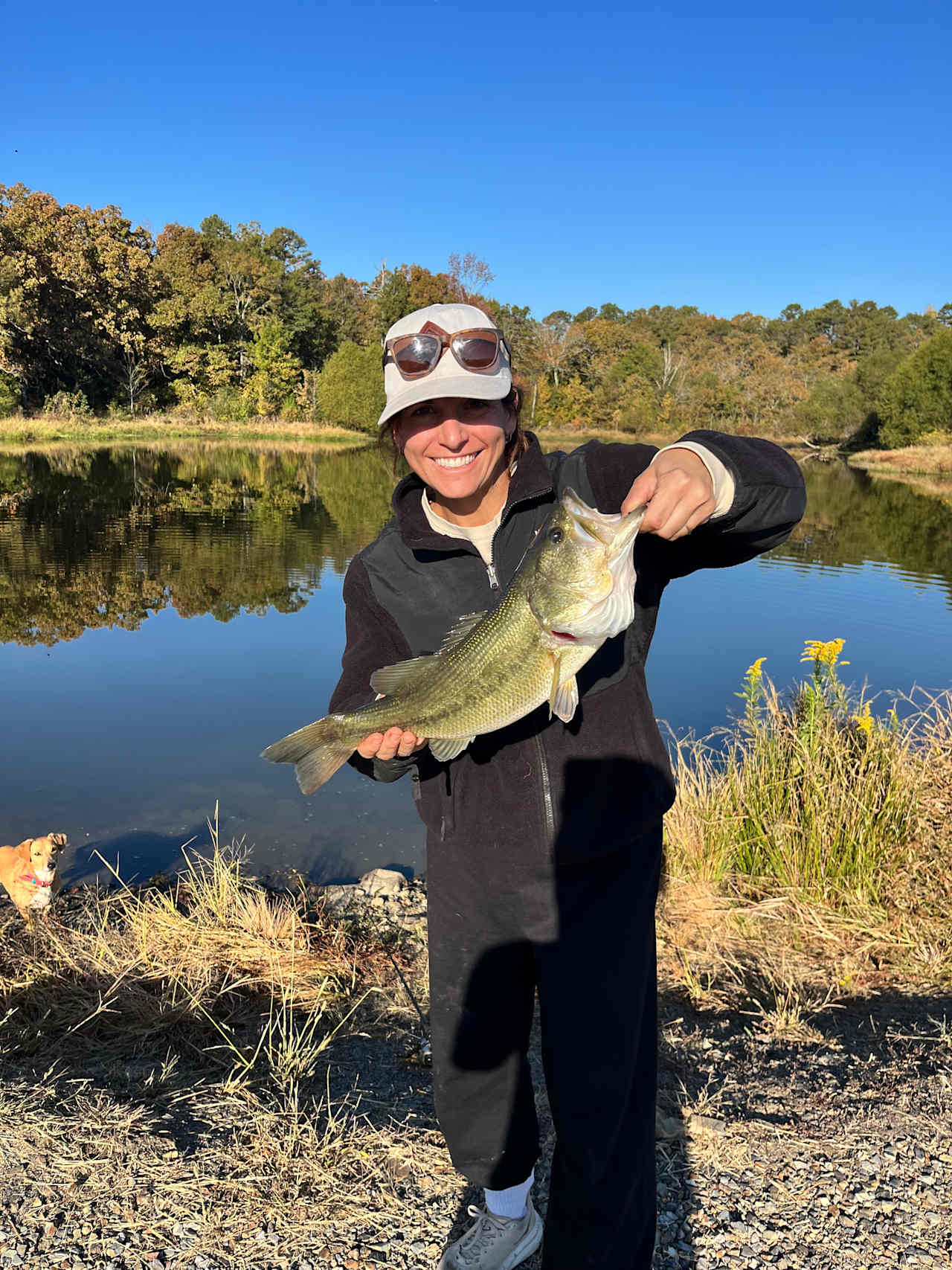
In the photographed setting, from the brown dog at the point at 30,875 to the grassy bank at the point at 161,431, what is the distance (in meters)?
47.5

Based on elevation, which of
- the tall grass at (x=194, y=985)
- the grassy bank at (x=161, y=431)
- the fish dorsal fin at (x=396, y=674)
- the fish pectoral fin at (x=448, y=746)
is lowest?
the tall grass at (x=194, y=985)

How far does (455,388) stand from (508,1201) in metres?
2.84

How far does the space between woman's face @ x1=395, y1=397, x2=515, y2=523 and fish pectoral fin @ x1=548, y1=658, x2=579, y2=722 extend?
76cm

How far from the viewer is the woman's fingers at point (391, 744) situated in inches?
114

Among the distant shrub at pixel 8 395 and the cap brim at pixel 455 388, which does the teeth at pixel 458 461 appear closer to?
the cap brim at pixel 455 388

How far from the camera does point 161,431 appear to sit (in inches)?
2215

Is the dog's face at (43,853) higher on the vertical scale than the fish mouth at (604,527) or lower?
lower

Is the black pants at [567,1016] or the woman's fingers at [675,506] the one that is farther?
the black pants at [567,1016]

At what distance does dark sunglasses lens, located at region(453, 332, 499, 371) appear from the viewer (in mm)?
3004

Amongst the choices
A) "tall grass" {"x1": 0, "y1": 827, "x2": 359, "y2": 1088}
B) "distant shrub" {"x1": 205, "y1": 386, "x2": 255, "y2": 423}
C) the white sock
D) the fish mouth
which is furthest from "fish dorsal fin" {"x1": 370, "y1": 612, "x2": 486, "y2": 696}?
"distant shrub" {"x1": 205, "y1": 386, "x2": 255, "y2": 423}

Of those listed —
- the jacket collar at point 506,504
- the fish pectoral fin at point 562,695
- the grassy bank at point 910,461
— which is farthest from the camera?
the grassy bank at point 910,461

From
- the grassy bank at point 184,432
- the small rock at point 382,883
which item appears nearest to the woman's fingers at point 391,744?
the small rock at point 382,883

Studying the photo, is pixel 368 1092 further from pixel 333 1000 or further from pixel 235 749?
pixel 235 749

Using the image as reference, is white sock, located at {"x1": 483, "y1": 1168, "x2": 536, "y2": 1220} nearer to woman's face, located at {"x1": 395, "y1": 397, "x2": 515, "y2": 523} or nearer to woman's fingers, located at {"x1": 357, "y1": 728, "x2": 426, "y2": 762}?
Answer: woman's fingers, located at {"x1": 357, "y1": 728, "x2": 426, "y2": 762}
